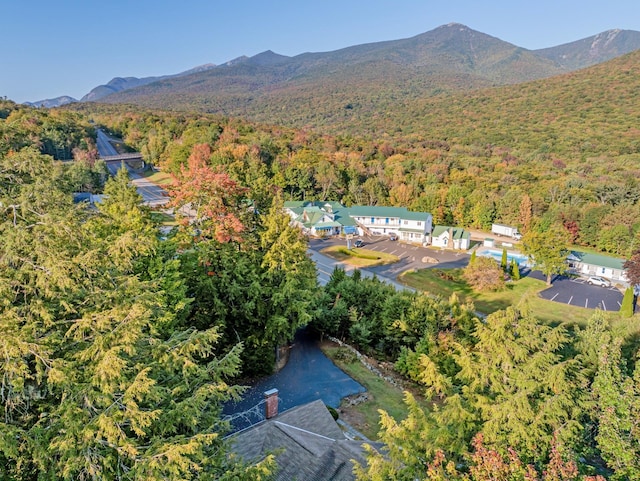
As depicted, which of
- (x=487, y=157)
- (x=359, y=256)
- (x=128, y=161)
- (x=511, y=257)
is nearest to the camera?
(x=359, y=256)

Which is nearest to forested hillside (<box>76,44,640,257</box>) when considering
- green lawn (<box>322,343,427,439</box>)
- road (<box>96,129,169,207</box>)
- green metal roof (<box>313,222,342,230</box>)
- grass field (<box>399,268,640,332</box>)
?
road (<box>96,129,169,207</box>)

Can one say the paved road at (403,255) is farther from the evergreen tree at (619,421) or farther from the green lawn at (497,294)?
the evergreen tree at (619,421)

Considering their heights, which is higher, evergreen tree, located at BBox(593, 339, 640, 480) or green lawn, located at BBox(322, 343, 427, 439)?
evergreen tree, located at BBox(593, 339, 640, 480)

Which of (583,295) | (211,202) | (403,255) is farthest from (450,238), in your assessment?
(211,202)

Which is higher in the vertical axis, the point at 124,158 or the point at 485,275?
the point at 124,158

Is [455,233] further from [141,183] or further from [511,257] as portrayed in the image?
[141,183]

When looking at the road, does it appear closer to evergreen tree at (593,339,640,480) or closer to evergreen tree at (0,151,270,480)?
evergreen tree at (0,151,270,480)
